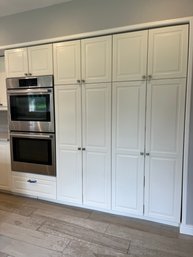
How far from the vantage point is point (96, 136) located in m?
2.50

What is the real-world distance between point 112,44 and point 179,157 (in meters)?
1.52

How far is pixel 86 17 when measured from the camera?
241cm

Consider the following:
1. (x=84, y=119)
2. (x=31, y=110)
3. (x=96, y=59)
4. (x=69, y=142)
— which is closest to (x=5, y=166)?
(x=31, y=110)

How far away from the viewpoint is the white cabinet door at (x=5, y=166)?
3055mm

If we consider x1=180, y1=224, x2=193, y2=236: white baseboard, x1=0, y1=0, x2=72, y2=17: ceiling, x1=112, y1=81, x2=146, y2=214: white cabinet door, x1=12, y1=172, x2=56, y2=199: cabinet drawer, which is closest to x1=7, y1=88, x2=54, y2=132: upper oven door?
x1=12, y1=172, x2=56, y2=199: cabinet drawer

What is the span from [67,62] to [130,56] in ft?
2.72

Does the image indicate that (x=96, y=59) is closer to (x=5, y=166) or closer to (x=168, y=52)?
(x=168, y=52)

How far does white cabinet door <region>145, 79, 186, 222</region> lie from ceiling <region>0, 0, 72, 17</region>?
1.73m

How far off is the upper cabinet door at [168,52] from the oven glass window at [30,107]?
1448 millimetres

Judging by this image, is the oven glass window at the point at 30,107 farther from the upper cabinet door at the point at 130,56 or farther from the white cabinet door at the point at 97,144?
the upper cabinet door at the point at 130,56

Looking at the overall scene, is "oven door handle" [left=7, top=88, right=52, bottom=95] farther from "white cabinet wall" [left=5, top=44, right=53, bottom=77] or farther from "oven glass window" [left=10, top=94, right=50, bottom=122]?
"white cabinet wall" [left=5, top=44, right=53, bottom=77]

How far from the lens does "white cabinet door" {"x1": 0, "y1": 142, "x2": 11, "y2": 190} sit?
10.0 ft

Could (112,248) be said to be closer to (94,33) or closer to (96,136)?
(96,136)

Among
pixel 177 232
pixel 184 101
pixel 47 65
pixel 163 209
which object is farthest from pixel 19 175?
pixel 184 101
